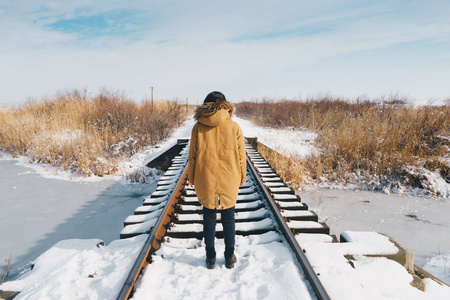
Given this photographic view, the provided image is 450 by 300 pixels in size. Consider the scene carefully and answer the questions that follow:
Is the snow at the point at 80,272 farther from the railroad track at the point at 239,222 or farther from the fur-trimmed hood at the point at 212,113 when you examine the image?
the fur-trimmed hood at the point at 212,113

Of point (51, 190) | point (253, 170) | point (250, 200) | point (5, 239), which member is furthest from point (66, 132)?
point (250, 200)

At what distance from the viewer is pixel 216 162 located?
2.33 meters

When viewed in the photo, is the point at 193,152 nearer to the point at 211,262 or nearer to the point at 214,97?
the point at 214,97

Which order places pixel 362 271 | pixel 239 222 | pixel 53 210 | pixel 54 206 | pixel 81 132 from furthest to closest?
pixel 81 132, pixel 54 206, pixel 53 210, pixel 239 222, pixel 362 271

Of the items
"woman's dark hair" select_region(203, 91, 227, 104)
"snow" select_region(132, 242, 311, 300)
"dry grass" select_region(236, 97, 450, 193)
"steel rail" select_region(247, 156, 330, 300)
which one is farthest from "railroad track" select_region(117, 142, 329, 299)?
"dry grass" select_region(236, 97, 450, 193)

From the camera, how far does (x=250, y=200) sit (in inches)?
168

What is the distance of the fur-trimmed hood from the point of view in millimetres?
2201

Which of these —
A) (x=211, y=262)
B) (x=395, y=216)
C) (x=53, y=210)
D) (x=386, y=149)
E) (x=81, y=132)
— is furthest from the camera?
(x=81, y=132)

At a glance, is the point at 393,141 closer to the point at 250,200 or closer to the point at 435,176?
the point at 435,176

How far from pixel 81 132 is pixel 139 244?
830 cm

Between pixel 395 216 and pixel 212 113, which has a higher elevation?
pixel 212 113

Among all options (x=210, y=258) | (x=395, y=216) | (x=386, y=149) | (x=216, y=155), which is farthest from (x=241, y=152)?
(x=386, y=149)

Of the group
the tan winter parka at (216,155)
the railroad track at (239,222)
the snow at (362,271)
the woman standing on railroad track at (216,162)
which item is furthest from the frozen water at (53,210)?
the snow at (362,271)

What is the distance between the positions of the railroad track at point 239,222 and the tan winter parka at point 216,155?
31.2 inches
